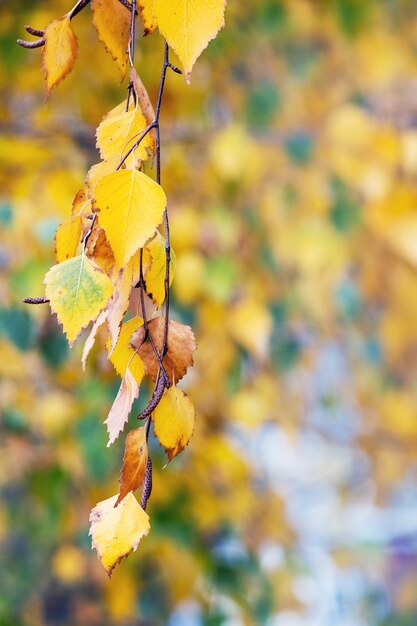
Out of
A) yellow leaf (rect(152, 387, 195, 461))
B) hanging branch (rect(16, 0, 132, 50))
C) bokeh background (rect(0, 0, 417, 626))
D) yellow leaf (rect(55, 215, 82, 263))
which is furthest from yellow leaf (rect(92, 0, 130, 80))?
bokeh background (rect(0, 0, 417, 626))

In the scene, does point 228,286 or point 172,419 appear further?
point 228,286

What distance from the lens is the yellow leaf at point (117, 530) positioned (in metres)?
0.46

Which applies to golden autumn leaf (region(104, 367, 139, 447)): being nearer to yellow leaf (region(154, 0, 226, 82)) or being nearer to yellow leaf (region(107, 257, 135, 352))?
yellow leaf (region(107, 257, 135, 352))

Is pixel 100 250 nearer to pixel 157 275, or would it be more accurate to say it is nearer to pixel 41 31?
pixel 157 275

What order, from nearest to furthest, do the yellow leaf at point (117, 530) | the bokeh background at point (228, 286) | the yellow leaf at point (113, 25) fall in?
1. the yellow leaf at point (117, 530)
2. the yellow leaf at point (113, 25)
3. the bokeh background at point (228, 286)

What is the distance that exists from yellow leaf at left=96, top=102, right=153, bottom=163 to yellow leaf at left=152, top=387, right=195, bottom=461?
0.14 metres

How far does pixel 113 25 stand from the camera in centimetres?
56

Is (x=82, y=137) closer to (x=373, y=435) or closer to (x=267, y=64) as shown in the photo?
(x=267, y=64)

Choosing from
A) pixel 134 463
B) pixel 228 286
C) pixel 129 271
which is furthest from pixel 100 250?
pixel 228 286

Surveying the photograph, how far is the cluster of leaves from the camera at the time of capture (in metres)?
0.46

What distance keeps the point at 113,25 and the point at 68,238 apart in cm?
15

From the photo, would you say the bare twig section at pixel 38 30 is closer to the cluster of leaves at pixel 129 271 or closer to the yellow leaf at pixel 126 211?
the cluster of leaves at pixel 129 271

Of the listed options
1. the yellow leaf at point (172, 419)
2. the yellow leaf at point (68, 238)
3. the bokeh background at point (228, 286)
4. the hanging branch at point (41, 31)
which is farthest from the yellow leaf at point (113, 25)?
the bokeh background at point (228, 286)

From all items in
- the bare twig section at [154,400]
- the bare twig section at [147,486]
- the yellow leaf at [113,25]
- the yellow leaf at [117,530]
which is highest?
the yellow leaf at [113,25]
